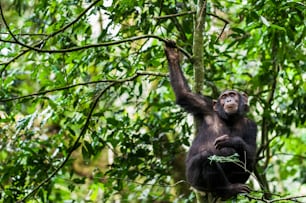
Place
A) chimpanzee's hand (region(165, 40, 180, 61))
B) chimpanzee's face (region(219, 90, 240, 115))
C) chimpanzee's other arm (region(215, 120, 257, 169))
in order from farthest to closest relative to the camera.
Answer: chimpanzee's face (region(219, 90, 240, 115))
chimpanzee's hand (region(165, 40, 180, 61))
chimpanzee's other arm (region(215, 120, 257, 169))

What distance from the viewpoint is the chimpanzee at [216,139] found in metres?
5.62

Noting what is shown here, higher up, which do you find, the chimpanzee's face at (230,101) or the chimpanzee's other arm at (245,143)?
the chimpanzee's face at (230,101)

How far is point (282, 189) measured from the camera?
10.9 metres

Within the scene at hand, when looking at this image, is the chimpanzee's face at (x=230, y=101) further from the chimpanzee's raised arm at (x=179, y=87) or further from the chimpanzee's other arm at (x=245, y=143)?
the chimpanzee's raised arm at (x=179, y=87)

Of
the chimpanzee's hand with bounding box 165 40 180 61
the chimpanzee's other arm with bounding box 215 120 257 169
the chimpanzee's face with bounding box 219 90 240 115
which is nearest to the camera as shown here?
the chimpanzee's other arm with bounding box 215 120 257 169

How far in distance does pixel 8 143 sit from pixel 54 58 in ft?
4.14

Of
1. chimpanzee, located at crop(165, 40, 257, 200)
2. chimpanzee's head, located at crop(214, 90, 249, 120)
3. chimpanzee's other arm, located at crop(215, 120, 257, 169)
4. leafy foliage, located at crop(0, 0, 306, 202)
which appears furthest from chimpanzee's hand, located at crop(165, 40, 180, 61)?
chimpanzee's other arm, located at crop(215, 120, 257, 169)

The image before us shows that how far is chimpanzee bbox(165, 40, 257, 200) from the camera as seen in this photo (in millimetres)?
5617

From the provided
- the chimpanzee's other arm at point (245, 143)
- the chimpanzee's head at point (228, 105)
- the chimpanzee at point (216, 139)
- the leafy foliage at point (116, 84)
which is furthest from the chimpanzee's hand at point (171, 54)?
the chimpanzee's other arm at point (245, 143)

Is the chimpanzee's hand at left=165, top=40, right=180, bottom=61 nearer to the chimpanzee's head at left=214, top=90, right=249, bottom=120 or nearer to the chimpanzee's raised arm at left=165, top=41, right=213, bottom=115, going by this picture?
the chimpanzee's raised arm at left=165, top=41, right=213, bottom=115

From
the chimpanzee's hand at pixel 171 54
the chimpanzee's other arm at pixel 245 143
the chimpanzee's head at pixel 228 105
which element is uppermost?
the chimpanzee's hand at pixel 171 54

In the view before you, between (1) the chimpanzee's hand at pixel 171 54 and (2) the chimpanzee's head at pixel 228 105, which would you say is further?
(2) the chimpanzee's head at pixel 228 105

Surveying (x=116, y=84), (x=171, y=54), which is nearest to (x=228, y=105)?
(x=171, y=54)

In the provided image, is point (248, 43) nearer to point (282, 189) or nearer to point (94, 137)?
point (94, 137)
